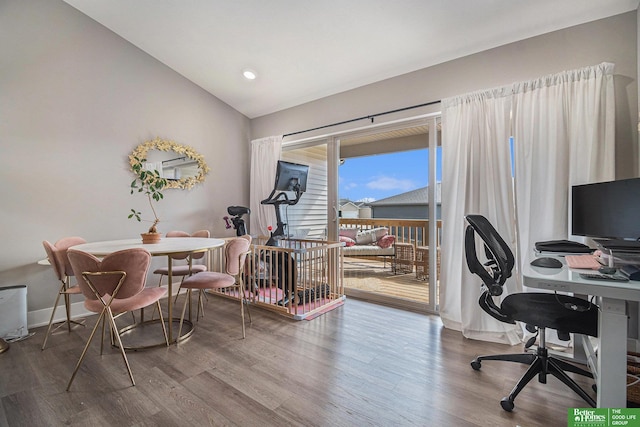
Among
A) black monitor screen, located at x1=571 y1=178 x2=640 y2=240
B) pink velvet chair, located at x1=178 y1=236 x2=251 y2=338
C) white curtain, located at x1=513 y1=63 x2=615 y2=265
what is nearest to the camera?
black monitor screen, located at x1=571 y1=178 x2=640 y2=240

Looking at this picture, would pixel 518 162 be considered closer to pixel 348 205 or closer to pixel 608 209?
pixel 608 209

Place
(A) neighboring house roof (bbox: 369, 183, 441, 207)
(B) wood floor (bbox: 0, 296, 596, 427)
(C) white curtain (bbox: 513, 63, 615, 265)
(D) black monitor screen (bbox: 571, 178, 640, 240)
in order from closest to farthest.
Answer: (B) wood floor (bbox: 0, 296, 596, 427), (D) black monitor screen (bbox: 571, 178, 640, 240), (C) white curtain (bbox: 513, 63, 615, 265), (A) neighboring house roof (bbox: 369, 183, 441, 207)

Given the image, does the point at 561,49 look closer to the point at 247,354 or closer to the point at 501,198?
the point at 501,198

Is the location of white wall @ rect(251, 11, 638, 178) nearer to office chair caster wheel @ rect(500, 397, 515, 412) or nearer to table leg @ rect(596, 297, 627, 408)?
table leg @ rect(596, 297, 627, 408)

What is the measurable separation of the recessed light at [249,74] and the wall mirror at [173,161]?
122 cm

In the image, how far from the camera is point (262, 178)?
417 cm

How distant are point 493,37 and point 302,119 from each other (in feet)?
7.52

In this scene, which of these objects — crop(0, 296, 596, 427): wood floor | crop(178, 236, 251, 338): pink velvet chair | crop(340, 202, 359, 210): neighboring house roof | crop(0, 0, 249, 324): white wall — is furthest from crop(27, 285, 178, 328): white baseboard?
crop(340, 202, 359, 210): neighboring house roof

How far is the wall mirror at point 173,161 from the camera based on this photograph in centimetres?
333

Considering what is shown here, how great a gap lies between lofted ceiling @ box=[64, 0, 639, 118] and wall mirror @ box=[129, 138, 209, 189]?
1.01 m

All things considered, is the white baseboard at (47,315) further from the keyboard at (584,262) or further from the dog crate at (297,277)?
the keyboard at (584,262)

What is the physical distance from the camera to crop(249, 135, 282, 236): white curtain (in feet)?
13.3

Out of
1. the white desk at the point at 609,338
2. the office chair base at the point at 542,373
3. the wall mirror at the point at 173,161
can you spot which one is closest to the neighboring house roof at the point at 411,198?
the office chair base at the point at 542,373

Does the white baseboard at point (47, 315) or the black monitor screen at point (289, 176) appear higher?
the black monitor screen at point (289, 176)
